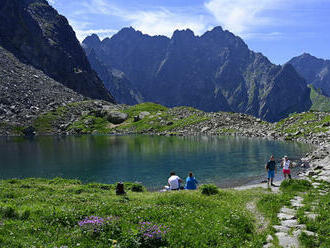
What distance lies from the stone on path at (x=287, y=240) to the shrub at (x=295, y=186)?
14.4 m

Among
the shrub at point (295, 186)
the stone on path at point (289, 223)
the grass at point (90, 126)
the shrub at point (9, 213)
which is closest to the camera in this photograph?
the shrub at point (9, 213)

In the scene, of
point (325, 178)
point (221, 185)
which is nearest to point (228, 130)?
point (221, 185)

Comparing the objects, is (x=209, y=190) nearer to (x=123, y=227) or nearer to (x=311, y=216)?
(x=311, y=216)

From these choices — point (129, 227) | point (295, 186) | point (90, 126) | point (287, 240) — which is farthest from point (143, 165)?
point (90, 126)

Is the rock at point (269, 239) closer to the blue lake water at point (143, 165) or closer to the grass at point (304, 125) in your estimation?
the blue lake water at point (143, 165)

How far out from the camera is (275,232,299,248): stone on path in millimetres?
15217

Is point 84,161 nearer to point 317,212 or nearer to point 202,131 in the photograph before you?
point 317,212

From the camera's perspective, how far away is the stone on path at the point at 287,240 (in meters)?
15.2

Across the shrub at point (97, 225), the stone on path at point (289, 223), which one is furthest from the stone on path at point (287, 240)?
the shrub at point (97, 225)

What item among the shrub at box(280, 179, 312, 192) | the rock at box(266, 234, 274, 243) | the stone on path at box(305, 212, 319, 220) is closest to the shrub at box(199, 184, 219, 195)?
the shrub at box(280, 179, 312, 192)

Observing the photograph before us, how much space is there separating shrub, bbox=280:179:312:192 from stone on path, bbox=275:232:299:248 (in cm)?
1438

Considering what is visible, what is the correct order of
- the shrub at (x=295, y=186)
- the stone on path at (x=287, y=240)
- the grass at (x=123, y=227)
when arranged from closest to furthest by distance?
the grass at (x=123, y=227), the stone on path at (x=287, y=240), the shrub at (x=295, y=186)

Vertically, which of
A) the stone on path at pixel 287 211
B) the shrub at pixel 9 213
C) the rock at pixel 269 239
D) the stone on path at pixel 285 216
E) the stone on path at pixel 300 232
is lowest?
the stone on path at pixel 287 211

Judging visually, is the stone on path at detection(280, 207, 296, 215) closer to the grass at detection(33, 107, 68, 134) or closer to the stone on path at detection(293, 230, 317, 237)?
the stone on path at detection(293, 230, 317, 237)
